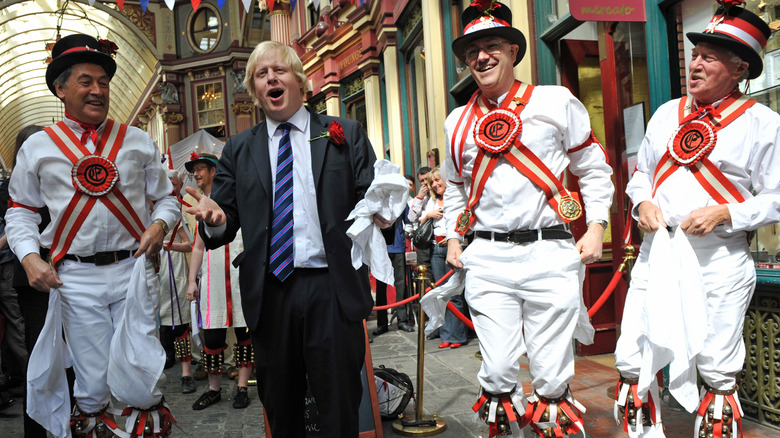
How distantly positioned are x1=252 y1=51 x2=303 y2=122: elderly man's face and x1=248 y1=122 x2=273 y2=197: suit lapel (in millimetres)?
126

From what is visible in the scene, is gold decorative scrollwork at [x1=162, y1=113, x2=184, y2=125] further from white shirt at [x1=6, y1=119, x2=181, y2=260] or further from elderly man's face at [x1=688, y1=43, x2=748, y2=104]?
elderly man's face at [x1=688, y1=43, x2=748, y2=104]

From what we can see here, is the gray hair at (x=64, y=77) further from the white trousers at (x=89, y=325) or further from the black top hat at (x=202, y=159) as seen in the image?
the black top hat at (x=202, y=159)


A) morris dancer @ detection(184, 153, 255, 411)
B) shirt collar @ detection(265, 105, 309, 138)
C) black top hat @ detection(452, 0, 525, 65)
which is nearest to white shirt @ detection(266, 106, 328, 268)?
shirt collar @ detection(265, 105, 309, 138)

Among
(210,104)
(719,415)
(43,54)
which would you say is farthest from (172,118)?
(719,415)

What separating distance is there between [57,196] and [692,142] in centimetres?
331

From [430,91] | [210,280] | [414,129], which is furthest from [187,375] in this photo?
[414,129]

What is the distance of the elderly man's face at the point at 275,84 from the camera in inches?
112

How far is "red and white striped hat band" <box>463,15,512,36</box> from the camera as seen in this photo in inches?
120

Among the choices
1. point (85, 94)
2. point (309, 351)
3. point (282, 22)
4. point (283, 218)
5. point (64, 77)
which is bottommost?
point (309, 351)

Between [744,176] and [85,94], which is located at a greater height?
[85,94]

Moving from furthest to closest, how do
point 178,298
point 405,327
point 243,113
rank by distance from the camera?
1. point 243,113
2. point 405,327
3. point 178,298

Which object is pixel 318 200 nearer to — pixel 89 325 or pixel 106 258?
Answer: pixel 106 258

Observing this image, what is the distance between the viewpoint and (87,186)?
3.22 meters

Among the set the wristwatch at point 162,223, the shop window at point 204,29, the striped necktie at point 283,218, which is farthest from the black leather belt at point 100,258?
the shop window at point 204,29
